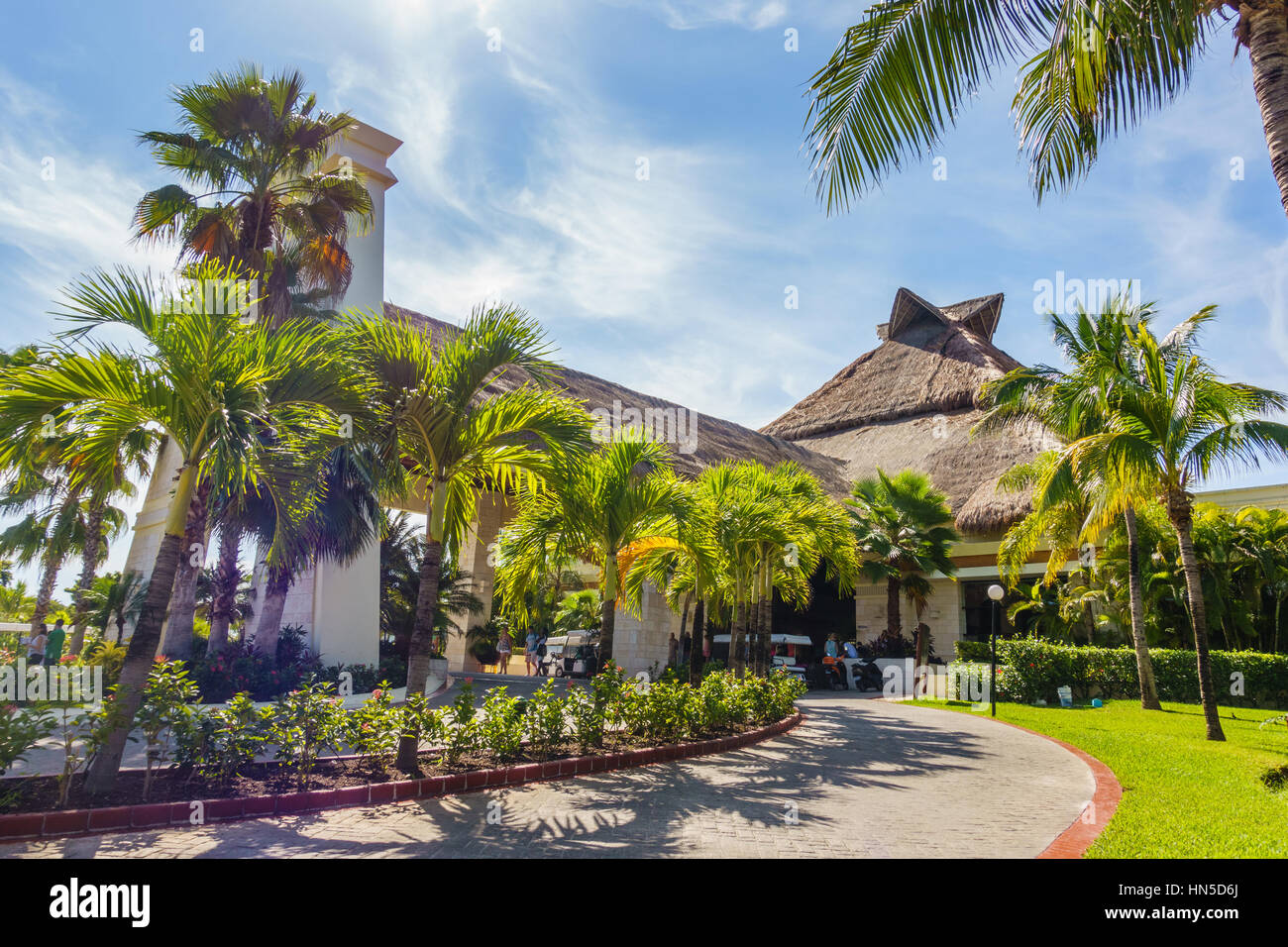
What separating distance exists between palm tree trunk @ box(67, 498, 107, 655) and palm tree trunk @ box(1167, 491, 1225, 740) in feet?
60.8

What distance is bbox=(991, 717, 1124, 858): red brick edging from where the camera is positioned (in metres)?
5.16

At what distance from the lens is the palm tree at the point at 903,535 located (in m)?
21.6

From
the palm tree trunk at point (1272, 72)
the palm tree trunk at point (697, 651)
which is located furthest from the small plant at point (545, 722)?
the palm tree trunk at point (1272, 72)

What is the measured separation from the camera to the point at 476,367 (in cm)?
759

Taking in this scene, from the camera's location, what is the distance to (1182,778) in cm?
786

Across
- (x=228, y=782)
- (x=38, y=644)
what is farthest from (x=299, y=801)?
(x=38, y=644)

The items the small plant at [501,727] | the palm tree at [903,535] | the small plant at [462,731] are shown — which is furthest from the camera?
the palm tree at [903,535]

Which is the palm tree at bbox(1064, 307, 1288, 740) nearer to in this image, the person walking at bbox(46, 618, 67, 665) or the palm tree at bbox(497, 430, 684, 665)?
the palm tree at bbox(497, 430, 684, 665)

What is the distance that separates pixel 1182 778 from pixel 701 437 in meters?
A: 19.1

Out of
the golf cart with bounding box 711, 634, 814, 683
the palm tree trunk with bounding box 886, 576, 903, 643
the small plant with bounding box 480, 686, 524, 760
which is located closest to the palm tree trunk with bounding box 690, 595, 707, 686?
the golf cart with bounding box 711, 634, 814, 683

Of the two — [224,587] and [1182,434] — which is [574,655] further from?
[1182,434]

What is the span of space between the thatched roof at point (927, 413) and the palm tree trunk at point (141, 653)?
19874 mm

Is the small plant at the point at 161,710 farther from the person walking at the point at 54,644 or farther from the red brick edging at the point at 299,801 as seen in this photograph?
the person walking at the point at 54,644
